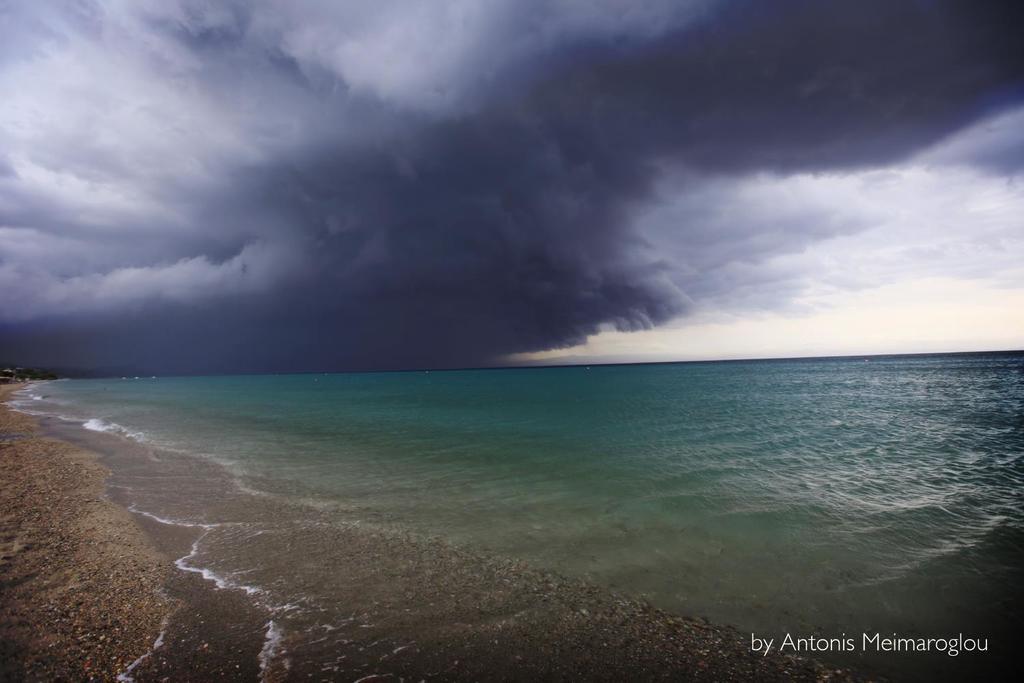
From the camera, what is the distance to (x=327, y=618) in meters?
A: 9.04

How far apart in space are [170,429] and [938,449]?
215 ft

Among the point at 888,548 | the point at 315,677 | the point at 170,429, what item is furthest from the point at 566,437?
the point at 170,429

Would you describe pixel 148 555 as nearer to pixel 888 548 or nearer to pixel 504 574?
pixel 504 574

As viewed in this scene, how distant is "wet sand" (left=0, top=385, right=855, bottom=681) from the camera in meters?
7.48

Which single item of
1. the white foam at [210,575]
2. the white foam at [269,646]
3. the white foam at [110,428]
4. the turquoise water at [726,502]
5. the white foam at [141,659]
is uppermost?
the white foam at [141,659]

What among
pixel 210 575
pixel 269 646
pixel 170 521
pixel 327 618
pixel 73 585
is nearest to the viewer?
pixel 269 646

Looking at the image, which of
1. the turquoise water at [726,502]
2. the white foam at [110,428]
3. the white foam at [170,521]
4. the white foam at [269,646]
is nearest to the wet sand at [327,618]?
the white foam at [269,646]

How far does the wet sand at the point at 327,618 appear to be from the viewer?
7.48 m

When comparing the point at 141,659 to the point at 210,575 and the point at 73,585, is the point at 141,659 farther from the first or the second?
the point at 73,585

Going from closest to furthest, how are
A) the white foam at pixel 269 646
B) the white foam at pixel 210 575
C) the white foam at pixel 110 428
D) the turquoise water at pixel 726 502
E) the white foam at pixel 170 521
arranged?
the white foam at pixel 269 646, the white foam at pixel 210 575, the turquoise water at pixel 726 502, the white foam at pixel 170 521, the white foam at pixel 110 428

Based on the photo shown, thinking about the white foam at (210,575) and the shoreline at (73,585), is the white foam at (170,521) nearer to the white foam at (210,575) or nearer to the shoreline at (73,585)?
the shoreline at (73,585)

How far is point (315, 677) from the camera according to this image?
7223mm

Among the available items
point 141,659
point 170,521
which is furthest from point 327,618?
point 170,521

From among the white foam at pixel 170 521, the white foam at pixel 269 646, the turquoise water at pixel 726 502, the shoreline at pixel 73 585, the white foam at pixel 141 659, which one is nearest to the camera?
the white foam at pixel 141 659
